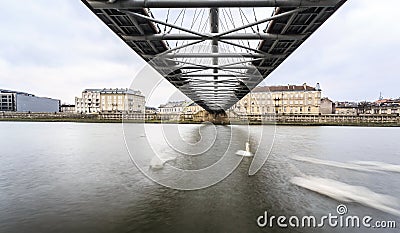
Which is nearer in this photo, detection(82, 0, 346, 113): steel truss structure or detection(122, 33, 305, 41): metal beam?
detection(82, 0, 346, 113): steel truss structure

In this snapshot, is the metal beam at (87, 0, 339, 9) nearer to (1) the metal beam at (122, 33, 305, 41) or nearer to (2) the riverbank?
(1) the metal beam at (122, 33, 305, 41)

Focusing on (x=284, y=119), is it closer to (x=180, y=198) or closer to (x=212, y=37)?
(x=212, y=37)

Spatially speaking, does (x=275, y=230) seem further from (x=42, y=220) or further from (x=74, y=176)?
(x=74, y=176)

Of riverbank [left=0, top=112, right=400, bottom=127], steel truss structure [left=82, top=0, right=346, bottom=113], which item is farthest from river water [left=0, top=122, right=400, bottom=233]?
riverbank [left=0, top=112, right=400, bottom=127]

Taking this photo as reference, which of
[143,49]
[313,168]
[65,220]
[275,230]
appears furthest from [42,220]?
[313,168]

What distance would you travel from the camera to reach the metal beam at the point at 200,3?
16.6 ft

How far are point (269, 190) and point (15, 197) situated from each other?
5.71 meters

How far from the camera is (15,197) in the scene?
5410mm

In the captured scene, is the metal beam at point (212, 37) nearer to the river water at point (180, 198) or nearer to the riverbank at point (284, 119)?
the river water at point (180, 198)

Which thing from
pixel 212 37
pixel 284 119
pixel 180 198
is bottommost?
Answer: pixel 180 198

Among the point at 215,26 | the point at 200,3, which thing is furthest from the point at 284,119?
the point at 200,3

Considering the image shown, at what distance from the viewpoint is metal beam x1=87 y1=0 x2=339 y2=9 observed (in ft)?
16.6

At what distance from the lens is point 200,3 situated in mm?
5148

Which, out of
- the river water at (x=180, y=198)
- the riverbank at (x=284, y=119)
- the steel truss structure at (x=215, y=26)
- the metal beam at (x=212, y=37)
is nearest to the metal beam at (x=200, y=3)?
the steel truss structure at (x=215, y=26)
